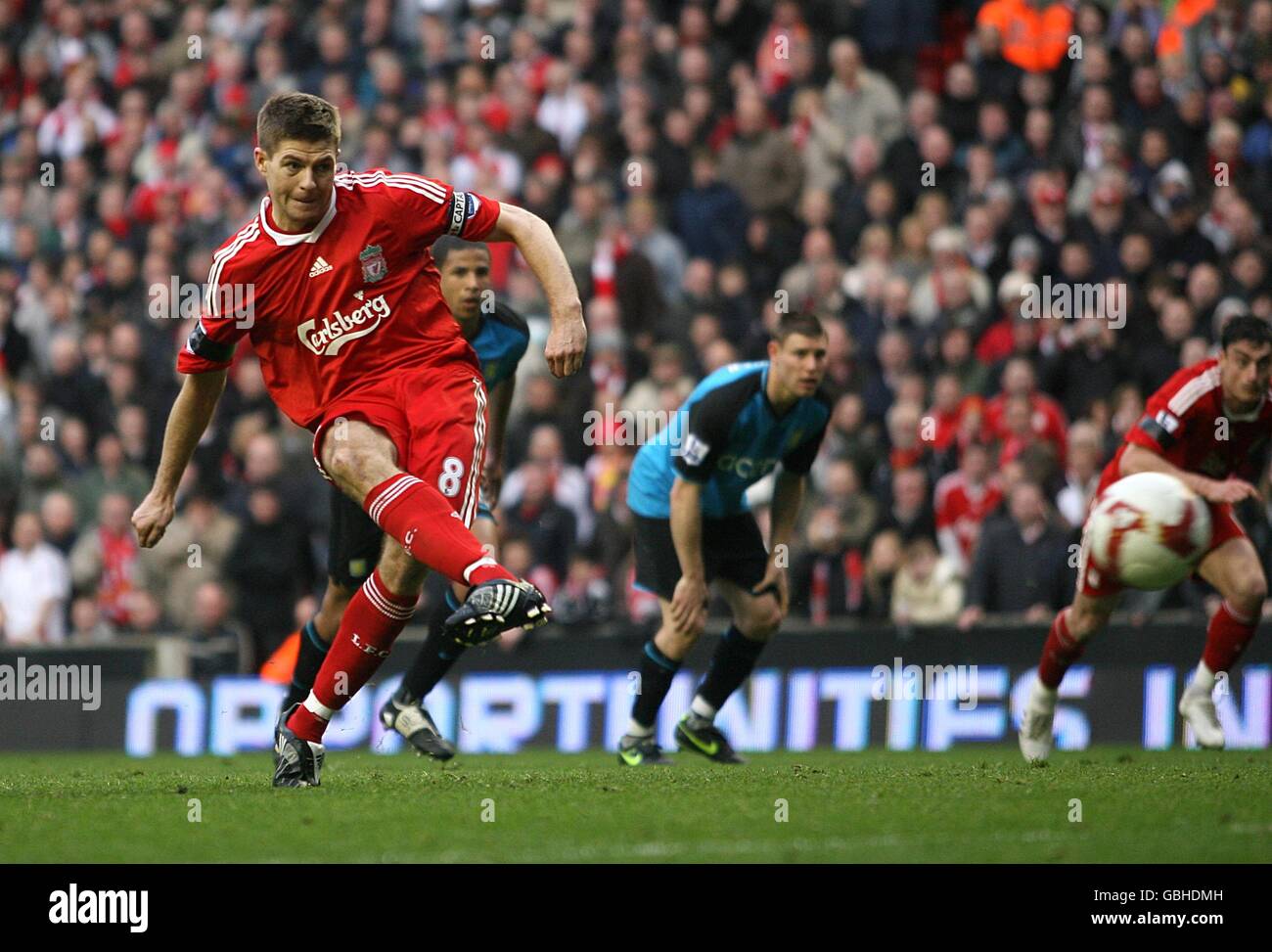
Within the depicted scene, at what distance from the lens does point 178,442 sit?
7.36m

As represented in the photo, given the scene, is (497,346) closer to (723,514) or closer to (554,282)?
(723,514)

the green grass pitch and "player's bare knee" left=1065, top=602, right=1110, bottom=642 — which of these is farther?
"player's bare knee" left=1065, top=602, right=1110, bottom=642

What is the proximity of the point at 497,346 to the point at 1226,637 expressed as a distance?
3.71 meters

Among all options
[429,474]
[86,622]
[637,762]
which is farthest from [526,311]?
Answer: [429,474]

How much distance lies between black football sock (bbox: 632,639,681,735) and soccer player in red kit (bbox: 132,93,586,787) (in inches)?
99.1

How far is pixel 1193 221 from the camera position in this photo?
46.9ft

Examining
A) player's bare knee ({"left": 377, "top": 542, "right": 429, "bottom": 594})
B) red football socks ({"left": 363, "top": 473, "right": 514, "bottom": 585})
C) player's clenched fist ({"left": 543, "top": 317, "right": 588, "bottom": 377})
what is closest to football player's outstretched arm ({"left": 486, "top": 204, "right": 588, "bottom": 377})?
player's clenched fist ({"left": 543, "top": 317, "right": 588, "bottom": 377})

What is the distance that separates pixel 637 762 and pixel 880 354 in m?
5.77

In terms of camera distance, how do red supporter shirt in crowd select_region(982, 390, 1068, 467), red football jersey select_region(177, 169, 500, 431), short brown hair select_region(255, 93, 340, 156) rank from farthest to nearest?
red supporter shirt in crowd select_region(982, 390, 1068, 467)
red football jersey select_region(177, 169, 500, 431)
short brown hair select_region(255, 93, 340, 156)

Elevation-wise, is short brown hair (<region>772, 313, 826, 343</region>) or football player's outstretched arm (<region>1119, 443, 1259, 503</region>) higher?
short brown hair (<region>772, 313, 826, 343</region>)

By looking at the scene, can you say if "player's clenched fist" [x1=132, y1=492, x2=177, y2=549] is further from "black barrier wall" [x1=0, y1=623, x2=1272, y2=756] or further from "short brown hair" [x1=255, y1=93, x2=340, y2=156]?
"black barrier wall" [x1=0, y1=623, x2=1272, y2=756]

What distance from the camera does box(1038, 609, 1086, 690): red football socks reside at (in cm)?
920
